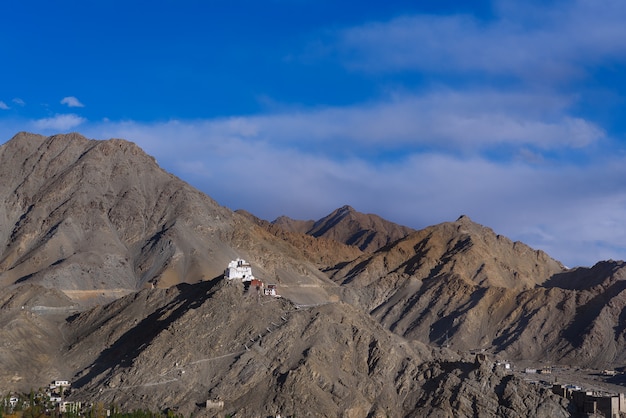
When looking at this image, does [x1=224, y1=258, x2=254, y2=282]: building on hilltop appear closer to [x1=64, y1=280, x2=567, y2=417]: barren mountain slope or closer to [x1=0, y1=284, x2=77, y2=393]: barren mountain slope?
[x1=64, y1=280, x2=567, y2=417]: barren mountain slope

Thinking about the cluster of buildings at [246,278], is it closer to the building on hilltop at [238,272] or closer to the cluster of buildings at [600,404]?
the building on hilltop at [238,272]

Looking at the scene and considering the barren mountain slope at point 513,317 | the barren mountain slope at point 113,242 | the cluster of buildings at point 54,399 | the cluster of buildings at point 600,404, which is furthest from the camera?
the barren mountain slope at point 113,242

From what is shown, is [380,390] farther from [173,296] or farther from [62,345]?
[62,345]

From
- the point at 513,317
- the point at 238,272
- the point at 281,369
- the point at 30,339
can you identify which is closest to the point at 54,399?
the point at 30,339

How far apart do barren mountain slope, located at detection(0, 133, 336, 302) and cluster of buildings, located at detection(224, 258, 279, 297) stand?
45.4m

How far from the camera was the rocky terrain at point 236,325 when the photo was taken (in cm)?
9131

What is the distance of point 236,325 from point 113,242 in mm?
86213

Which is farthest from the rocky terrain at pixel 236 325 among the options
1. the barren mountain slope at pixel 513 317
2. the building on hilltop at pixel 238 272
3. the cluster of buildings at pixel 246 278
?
the building on hilltop at pixel 238 272

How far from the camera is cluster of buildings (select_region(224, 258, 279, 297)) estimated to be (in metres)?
110

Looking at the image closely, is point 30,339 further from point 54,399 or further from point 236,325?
point 236,325

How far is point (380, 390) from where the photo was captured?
305 feet

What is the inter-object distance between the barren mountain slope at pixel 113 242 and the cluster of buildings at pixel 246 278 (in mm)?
45422

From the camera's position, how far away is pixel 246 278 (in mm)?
117062

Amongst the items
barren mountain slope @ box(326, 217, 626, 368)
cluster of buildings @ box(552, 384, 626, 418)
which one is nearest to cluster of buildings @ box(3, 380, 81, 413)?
cluster of buildings @ box(552, 384, 626, 418)
